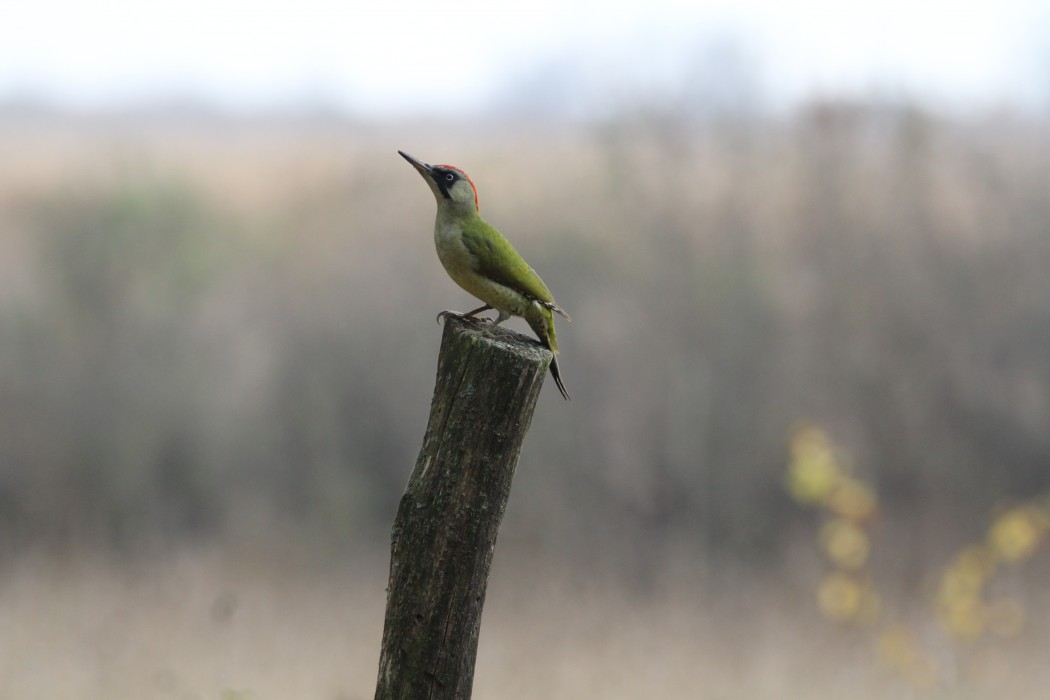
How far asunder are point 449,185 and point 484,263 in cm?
39

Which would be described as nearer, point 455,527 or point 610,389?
point 455,527

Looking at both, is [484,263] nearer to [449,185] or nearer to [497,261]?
[497,261]

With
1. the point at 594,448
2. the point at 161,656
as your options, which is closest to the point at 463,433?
the point at 161,656

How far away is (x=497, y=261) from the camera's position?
3.84 metres

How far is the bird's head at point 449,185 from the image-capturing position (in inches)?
157

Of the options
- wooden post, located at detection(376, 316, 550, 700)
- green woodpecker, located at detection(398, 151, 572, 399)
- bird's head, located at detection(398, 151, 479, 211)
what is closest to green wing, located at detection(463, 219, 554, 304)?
green woodpecker, located at detection(398, 151, 572, 399)

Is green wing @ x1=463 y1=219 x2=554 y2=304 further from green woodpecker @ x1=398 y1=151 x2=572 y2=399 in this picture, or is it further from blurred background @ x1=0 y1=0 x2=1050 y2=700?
blurred background @ x1=0 y1=0 x2=1050 y2=700

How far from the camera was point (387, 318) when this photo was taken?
45.6 ft

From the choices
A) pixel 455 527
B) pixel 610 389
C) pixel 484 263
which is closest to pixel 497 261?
pixel 484 263

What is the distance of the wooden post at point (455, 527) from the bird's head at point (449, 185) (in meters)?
1.19

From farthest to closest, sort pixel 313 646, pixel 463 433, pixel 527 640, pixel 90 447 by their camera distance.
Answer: pixel 90 447 < pixel 527 640 < pixel 313 646 < pixel 463 433

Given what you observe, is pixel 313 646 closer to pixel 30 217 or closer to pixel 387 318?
pixel 387 318

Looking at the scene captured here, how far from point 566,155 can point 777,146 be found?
3564mm

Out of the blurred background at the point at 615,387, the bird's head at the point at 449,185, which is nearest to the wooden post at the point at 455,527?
the bird's head at the point at 449,185
